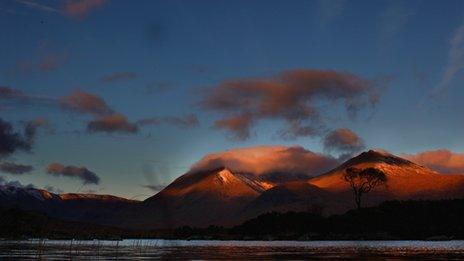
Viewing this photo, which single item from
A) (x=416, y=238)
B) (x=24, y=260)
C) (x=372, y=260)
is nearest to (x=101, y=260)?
(x=24, y=260)

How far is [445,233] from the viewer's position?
18888 cm

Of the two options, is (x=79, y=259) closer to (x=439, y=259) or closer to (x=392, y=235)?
(x=439, y=259)

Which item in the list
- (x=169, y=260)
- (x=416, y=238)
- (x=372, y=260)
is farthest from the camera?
(x=416, y=238)

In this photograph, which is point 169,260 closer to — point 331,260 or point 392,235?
point 331,260

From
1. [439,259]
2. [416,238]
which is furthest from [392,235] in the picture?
[439,259]

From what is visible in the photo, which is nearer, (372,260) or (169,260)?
(372,260)

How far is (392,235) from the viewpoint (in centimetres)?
19438

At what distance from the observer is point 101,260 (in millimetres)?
75375

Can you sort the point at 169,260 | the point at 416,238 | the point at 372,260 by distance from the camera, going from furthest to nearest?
the point at 416,238 < the point at 169,260 < the point at 372,260

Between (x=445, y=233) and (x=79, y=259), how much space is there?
13918 centimetres

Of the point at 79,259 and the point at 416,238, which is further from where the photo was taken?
the point at 416,238

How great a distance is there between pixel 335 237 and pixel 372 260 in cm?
12990

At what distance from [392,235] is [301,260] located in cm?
12900

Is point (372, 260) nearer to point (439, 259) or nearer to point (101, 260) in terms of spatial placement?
point (439, 259)
